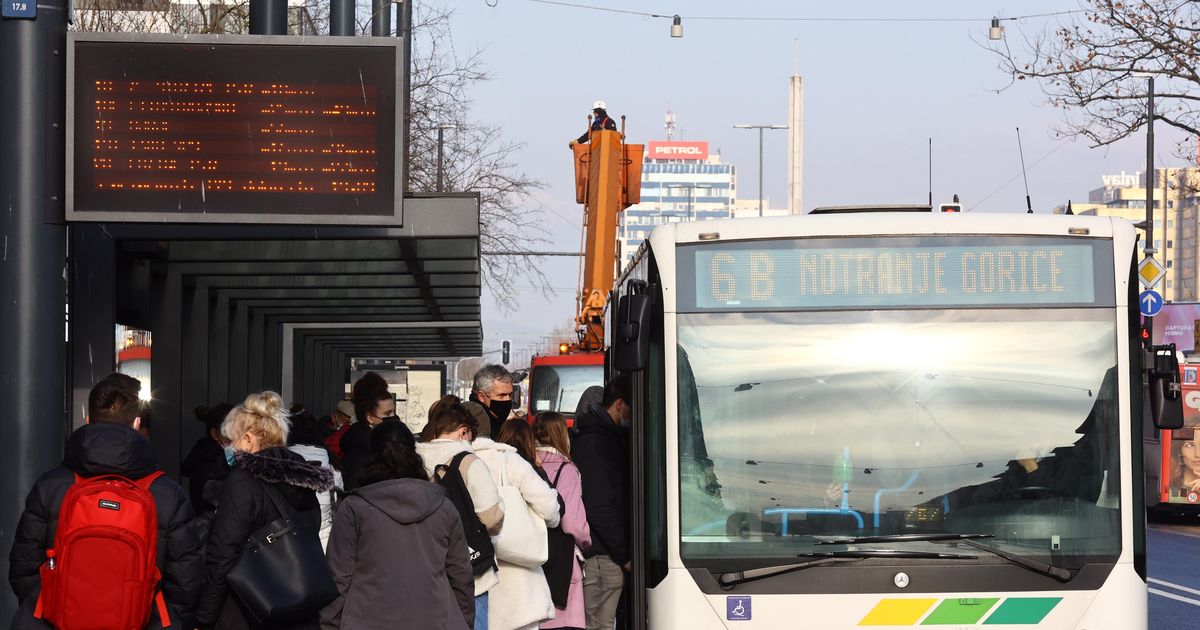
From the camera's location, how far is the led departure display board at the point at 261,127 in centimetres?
837

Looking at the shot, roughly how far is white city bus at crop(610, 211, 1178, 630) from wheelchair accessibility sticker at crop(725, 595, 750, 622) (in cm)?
1

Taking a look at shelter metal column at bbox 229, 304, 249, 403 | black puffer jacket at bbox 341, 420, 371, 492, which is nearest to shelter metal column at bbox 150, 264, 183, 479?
shelter metal column at bbox 229, 304, 249, 403

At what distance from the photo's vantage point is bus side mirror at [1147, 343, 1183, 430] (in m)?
7.65

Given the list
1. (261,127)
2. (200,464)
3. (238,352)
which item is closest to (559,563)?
(261,127)

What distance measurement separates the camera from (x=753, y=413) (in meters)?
7.24

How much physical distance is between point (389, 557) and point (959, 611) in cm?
253

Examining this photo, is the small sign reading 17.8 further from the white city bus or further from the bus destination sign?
the bus destination sign

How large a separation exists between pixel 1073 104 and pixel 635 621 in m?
15.2

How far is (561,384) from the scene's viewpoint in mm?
22578

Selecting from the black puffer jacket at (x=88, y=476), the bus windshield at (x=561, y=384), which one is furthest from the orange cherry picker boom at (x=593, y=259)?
the black puffer jacket at (x=88, y=476)

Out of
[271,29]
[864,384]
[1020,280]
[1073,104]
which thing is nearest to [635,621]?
[864,384]

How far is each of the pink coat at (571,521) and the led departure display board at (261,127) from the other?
156cm

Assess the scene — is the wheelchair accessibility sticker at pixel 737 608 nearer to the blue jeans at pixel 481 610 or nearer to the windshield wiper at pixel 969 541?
the windshield wiper at pixel 969 541

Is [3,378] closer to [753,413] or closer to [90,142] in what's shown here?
[90,142]
